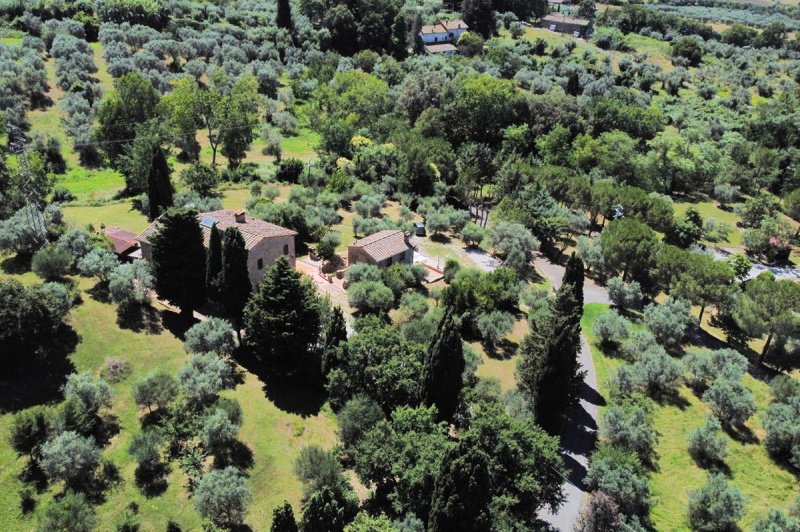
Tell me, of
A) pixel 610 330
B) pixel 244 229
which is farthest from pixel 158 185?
pixel 610 330

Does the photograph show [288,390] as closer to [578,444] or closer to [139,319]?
[139,319]

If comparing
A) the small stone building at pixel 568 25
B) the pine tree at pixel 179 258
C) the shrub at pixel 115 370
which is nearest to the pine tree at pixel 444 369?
the pine tree at pixel 179 258

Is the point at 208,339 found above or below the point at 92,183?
above

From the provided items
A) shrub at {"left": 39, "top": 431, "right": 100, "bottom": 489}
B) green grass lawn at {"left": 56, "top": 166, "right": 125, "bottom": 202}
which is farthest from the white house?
shrub at {"left": 39, "top": 431, "right": 100, "bottom": 489}

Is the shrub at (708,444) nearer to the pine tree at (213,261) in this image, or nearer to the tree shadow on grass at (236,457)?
the tree shadow on grass at (236,457)

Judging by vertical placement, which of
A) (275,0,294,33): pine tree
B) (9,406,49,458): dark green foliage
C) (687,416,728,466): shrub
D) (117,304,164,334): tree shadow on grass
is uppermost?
(275,0,294,33): pine tree

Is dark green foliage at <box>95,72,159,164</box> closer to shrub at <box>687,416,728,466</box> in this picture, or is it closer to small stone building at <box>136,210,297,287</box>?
small stone building at <box>136,210,297,287</box>
